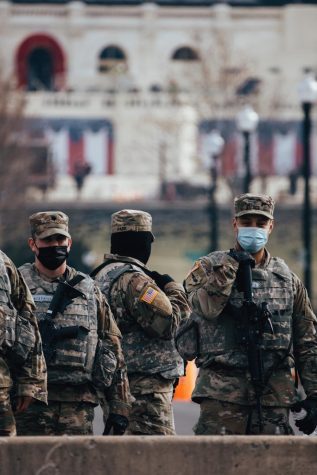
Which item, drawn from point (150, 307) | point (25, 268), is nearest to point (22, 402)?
point (25, 268)

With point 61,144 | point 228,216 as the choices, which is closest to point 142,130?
point 61,144

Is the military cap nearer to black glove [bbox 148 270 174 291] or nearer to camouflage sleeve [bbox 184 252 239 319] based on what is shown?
camouflage sleeve [bbox 184 252 239 319]

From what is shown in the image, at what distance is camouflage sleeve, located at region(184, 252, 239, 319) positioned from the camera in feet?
46.3

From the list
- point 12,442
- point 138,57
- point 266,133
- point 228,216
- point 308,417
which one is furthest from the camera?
point 138,57

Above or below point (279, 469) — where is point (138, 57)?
above

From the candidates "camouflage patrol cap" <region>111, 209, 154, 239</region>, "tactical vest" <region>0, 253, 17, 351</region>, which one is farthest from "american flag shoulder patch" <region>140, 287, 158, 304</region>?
"tactical vest" <region>0, 253, 17, 351</region>

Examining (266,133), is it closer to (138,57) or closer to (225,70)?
(225,70)

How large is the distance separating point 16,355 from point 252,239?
71.7 inches

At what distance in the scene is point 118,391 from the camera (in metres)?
14.1

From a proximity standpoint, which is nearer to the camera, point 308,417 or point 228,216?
point 308,417

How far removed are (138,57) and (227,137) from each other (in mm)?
19301

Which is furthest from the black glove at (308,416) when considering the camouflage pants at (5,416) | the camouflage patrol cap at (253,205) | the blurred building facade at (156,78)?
the blurred building facade at (156,78)

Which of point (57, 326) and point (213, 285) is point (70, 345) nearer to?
point (57, 326)

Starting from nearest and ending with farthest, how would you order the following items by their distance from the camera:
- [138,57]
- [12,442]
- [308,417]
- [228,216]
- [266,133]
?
[12,442] < [308,417] < [228,216] < [266,133] < [138,57]
